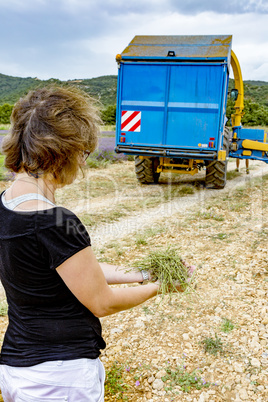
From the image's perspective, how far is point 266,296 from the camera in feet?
10.9

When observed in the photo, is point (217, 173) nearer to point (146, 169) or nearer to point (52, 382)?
point (146, 169)

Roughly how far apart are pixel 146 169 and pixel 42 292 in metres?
7.48

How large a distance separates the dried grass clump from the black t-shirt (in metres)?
0.60

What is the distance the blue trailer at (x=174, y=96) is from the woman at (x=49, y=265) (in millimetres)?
6016

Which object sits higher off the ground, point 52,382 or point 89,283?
point 89,283

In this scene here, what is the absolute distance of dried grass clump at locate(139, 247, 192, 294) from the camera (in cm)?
200

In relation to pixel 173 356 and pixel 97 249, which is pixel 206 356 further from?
pixel 97 249

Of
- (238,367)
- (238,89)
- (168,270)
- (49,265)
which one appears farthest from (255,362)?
(238,89)

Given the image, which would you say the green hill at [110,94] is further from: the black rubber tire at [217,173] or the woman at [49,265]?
the woman at [49,265]

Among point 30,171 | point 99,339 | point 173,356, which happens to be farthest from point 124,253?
point 30,171

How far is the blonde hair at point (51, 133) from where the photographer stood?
1.24m

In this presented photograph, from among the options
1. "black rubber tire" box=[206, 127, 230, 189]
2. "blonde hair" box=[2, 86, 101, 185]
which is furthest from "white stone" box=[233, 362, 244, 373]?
"black rubber tire" box=[206, 127, 230, 189]

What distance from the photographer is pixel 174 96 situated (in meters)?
7.16

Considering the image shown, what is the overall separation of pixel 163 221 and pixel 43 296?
4.72 meters
